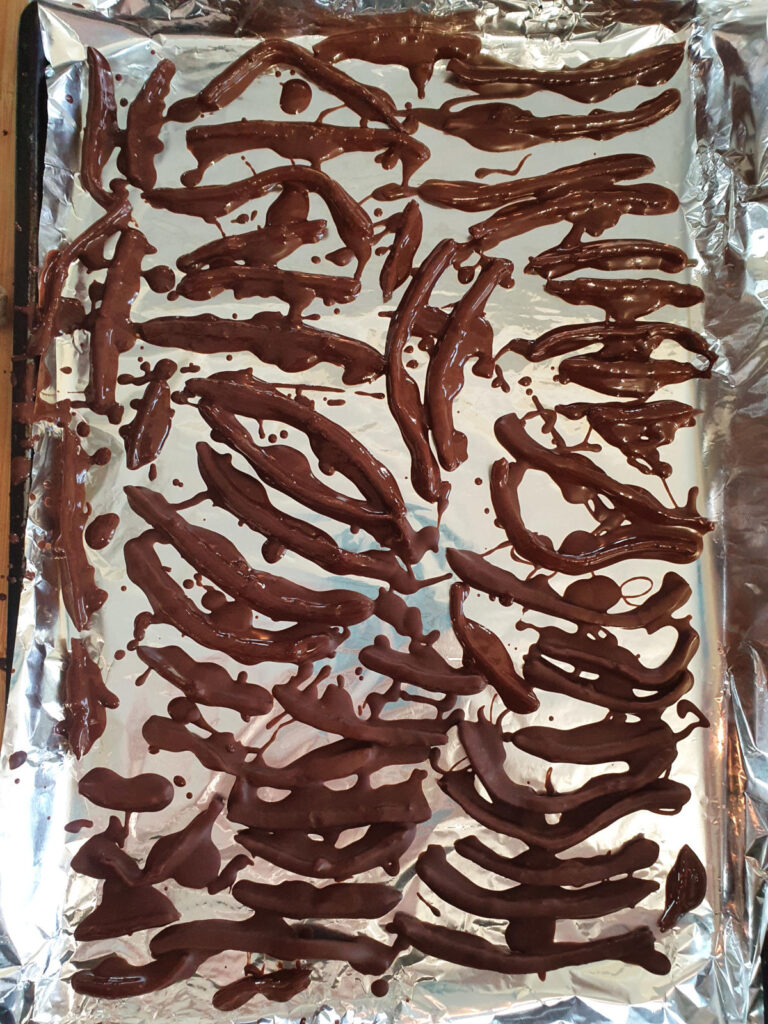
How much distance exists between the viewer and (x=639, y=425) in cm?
113

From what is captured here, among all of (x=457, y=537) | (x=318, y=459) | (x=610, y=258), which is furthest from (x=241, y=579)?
(x=610, y=258)

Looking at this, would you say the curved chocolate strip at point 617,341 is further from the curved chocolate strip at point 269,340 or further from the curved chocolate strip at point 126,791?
the curved chocolate strip at point 126,791

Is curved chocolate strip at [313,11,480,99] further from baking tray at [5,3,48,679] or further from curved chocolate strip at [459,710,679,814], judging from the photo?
curved chocolate strip at [459,710,679,814]

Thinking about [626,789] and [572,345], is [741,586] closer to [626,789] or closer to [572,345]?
[626,789]

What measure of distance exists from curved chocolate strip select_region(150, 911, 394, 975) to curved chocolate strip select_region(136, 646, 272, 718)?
0.31 metres

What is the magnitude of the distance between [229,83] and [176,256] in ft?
0.98

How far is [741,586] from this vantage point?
111cm

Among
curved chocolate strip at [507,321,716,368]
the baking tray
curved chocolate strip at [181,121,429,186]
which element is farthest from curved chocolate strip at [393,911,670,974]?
curved chocolate strip at [181,121,429,186]

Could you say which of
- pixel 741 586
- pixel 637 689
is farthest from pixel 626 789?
pixel 741 586

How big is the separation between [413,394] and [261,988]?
0.92 metres

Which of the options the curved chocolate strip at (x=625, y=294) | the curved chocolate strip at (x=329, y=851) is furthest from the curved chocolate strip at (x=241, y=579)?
the curved chocolate strip at (x=625, y=294)

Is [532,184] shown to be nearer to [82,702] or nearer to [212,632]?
[212,632]

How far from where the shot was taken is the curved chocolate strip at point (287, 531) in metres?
1.09

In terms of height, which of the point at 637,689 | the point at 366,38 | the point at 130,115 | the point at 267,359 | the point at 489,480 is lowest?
the point at 637,689
